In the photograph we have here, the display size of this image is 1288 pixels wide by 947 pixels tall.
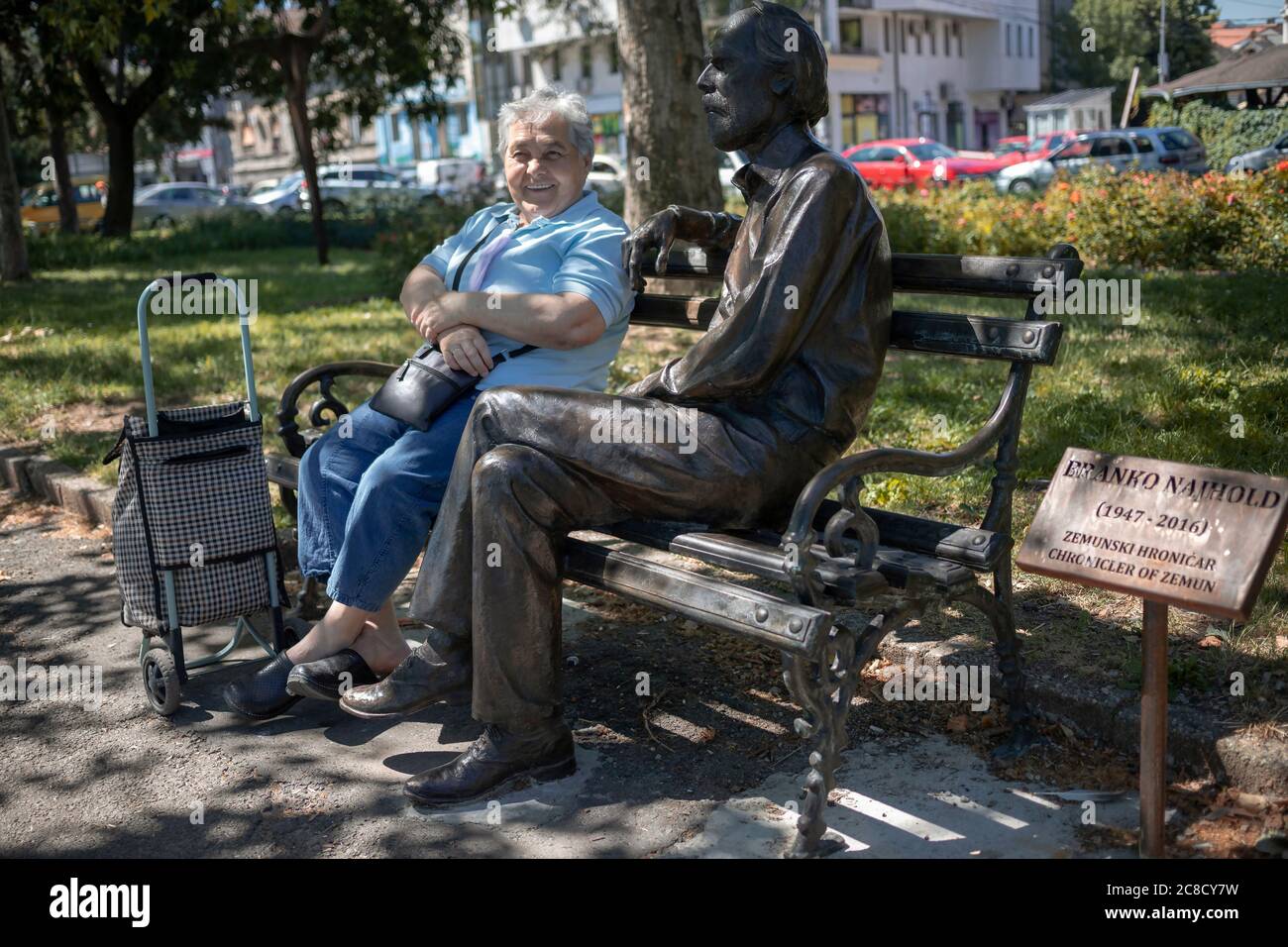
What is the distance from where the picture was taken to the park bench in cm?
300

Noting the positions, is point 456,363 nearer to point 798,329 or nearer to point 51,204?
point 798,329

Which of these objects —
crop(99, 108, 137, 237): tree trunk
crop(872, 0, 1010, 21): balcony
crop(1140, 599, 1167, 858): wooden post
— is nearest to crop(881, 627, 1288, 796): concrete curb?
crop(1140, 599, 1167, 858): wooden post

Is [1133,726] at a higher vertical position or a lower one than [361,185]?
lower

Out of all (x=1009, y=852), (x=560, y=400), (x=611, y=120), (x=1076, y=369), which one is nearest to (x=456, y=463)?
(x=560, y=400)

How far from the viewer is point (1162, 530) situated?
264 cm

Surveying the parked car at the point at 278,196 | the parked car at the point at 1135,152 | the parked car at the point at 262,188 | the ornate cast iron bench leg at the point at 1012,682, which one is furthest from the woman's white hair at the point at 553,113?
the parked car at the point at 262,188

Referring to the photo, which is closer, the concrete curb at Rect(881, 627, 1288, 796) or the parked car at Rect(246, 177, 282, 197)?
the concrete curb at Rect(881, 627, 1288, 796)

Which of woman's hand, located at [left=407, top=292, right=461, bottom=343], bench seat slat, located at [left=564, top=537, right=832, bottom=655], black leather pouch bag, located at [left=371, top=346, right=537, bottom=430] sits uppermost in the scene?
woman's hand, located at [left=407, top=292, right=461, bottom=343]

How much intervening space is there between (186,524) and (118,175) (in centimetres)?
2238

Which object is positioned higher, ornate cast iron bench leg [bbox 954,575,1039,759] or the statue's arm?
the statue's arm

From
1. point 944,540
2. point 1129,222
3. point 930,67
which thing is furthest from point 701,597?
point 930,67

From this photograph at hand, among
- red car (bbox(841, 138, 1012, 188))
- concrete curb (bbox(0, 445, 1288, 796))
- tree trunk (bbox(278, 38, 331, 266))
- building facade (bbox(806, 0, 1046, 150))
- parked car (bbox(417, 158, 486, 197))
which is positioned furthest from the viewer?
building facade (bbox(806, 0, 1046, 150))

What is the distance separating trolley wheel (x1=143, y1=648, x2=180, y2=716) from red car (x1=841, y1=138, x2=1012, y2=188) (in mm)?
25432

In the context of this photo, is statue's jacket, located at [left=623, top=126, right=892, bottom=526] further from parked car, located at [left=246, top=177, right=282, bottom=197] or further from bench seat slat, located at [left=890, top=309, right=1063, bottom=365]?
parked car, located at [left=246, top=177, right=282, bottom=197]
